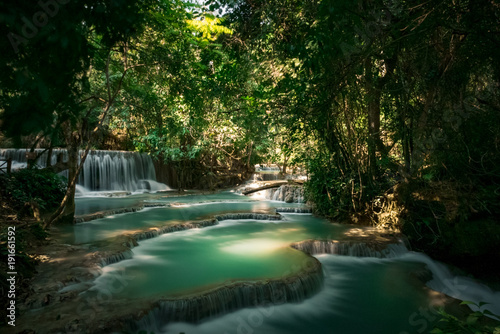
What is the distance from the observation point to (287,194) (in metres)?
14.7

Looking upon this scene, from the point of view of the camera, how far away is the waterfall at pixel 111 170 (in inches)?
648

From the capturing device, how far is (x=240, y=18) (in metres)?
5.96

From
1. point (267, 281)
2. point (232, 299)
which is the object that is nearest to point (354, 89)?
point (267, 281)

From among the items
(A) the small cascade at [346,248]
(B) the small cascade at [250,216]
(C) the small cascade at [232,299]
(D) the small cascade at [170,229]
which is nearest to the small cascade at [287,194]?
(B) the small cascade at [250,216]

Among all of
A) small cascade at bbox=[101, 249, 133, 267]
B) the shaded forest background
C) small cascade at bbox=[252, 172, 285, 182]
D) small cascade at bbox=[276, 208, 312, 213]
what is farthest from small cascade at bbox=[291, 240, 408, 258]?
small cascade at bbox=[252, 172, 285, 182]

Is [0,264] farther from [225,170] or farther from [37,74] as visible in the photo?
[225,170]

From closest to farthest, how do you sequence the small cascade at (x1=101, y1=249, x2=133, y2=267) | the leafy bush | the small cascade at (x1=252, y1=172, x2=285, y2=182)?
the small cascade at (x1=101, y1=249, x2=133, y2=267) → the leafy bush → the small cascade at (x1=252, y1=172, x2=285, y2=182)

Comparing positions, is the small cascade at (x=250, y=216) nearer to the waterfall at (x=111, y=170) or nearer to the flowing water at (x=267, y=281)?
the flowing water at (x=267, y=281)

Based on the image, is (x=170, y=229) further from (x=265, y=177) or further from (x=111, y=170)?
(x=265, y=177)

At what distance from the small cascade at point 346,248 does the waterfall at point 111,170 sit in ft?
47.6

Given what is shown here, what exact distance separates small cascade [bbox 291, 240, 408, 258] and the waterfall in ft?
47.6

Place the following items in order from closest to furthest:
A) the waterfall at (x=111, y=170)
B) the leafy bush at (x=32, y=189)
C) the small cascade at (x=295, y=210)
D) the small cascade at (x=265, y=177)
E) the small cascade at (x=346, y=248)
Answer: the small cascade at (x=346, y=248) < the leafy bush at (x=32, y=189) < the small cascade at (x=295, y=210) < the waterfall at (x=111, y=170) < the small cascade at (x=265, y=177)

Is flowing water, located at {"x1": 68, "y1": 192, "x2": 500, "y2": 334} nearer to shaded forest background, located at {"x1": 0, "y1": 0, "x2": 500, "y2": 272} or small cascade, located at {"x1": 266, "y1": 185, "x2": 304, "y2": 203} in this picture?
shaded forest background, located at {"x1": 0, "y1": 0, "x2": 500, "y2": 272}

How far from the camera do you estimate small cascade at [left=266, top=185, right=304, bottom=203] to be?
14098 millimetres
